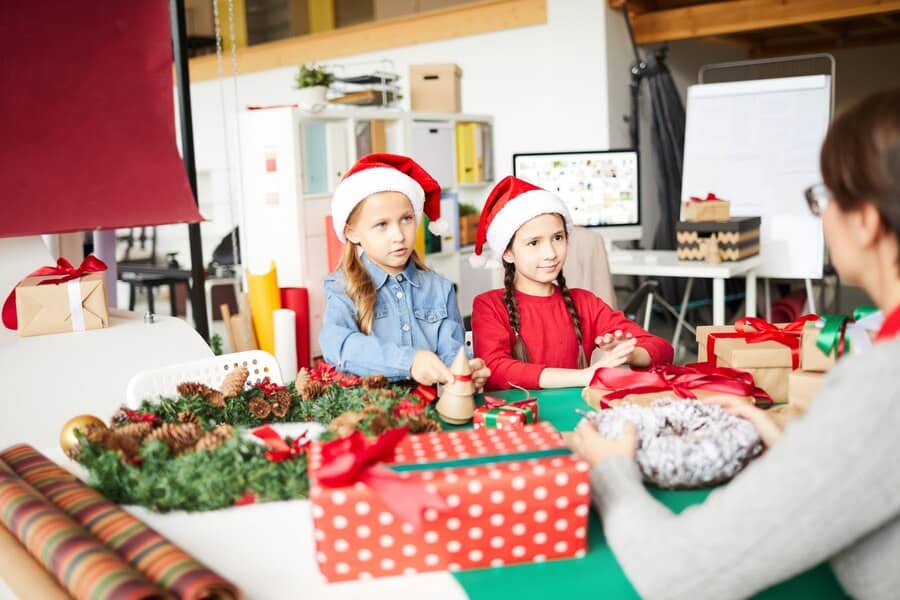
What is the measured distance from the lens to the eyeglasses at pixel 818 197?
0.97 meters

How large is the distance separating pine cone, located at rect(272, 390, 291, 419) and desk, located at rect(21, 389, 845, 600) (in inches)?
14.7

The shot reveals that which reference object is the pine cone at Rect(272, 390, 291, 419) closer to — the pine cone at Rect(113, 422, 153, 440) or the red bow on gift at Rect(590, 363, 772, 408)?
the pine cone at Rect(113, 422, 153, 440)

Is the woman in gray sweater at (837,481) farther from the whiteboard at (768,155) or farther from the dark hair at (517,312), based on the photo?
the whiteboard at (768,155)

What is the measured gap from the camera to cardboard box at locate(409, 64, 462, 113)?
5.63 m

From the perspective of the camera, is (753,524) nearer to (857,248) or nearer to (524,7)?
(857,248)

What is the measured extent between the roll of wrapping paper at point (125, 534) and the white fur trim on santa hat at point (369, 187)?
1.07m

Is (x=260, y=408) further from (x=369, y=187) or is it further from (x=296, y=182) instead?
(x=296, y=182)

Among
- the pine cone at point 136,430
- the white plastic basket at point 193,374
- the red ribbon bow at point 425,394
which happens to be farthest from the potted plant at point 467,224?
the pine cone at point 136,430

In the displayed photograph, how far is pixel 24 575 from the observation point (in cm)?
98

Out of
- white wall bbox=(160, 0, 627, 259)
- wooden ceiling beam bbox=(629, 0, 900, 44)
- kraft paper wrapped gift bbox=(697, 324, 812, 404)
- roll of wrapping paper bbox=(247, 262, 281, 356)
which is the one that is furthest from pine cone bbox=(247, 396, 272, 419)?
wooden ceiling beam bbox=(629, 0, 900, 44)

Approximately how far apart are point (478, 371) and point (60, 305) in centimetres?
131

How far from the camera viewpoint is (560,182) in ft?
15.7

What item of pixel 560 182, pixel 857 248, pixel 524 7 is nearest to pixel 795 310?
pixel 560 182

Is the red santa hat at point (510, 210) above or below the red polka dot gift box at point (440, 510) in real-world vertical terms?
above
